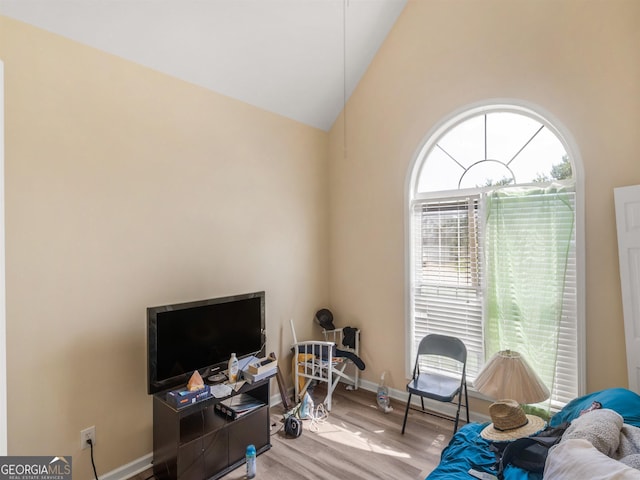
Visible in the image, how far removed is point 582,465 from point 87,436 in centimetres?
247

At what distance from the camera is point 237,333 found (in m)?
2.54

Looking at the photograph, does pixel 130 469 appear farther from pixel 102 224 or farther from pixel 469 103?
pixel 469 103

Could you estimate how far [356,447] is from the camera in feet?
8.16

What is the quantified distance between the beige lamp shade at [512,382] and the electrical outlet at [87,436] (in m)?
2.43

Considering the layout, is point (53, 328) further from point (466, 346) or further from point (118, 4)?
point (466, 346)

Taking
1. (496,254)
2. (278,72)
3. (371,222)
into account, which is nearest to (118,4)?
(278,72)

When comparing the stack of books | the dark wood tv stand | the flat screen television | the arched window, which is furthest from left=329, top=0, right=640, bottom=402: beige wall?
the dark wood tv stand

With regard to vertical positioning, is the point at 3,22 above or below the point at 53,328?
above

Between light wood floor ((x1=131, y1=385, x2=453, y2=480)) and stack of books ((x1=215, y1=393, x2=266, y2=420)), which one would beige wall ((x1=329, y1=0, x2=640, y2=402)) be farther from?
stack of books ((x1=215, y1=393, x2=266, y2=420))

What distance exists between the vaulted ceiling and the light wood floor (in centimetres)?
277

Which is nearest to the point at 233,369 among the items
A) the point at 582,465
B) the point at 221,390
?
the point at 221,390

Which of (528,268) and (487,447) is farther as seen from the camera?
(528,268)

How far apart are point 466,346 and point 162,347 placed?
93.7 inches

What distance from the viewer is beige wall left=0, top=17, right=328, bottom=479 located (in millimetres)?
1804
